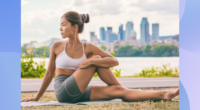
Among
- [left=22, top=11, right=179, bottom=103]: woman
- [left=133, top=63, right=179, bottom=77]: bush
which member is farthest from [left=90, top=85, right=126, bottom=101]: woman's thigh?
[left=133, top=63, right=179, bottom=77]: bush

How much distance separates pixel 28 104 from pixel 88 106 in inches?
31.4

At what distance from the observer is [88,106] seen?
102 inches

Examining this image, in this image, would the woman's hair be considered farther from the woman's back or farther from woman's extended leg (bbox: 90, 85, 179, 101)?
woman's extended leg (bbox: 90, 85, 179, 101)

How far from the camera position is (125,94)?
9.18 ft

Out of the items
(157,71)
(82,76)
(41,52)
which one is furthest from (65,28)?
(157,71)

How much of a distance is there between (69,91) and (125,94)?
74 cm

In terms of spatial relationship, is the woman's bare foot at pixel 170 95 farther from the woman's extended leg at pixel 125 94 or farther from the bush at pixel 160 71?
the bush at pixel 160 71

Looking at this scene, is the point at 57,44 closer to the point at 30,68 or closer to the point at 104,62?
the point at 104,62

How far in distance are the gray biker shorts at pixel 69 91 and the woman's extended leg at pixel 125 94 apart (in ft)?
0.36

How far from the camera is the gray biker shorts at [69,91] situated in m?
2.67
